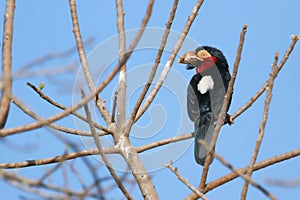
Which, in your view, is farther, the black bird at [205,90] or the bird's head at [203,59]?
the bird's head at [203,59]

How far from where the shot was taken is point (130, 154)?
126 inches

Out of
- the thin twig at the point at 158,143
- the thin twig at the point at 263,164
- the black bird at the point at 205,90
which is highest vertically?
the black bird at the point at 205,90

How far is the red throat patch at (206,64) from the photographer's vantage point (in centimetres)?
595

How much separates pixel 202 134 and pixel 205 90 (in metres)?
0.81

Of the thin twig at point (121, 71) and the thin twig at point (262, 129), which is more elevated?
the thin twig at point (121, 71)

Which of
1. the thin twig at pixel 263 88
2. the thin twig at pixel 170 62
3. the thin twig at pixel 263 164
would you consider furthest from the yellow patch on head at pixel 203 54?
the thin twig at pixel 263 164

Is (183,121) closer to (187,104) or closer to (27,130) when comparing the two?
(187,104)

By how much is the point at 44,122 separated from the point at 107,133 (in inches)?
65.6

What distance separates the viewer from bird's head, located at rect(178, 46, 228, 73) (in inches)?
234

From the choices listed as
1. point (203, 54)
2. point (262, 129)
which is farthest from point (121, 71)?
point (203, 54)

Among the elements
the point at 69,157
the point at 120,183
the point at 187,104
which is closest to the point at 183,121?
the point at 187,104

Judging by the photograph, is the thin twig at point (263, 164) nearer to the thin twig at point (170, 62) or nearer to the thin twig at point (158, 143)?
the thin twig at point (158, 143)

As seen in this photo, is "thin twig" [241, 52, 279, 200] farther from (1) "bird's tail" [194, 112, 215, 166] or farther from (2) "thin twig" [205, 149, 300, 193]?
(1) "bird's tail" [194, 112, 215, 166]

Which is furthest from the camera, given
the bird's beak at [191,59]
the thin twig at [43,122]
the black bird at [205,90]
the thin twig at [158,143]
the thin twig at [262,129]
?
the bird's beak at [191,59]
